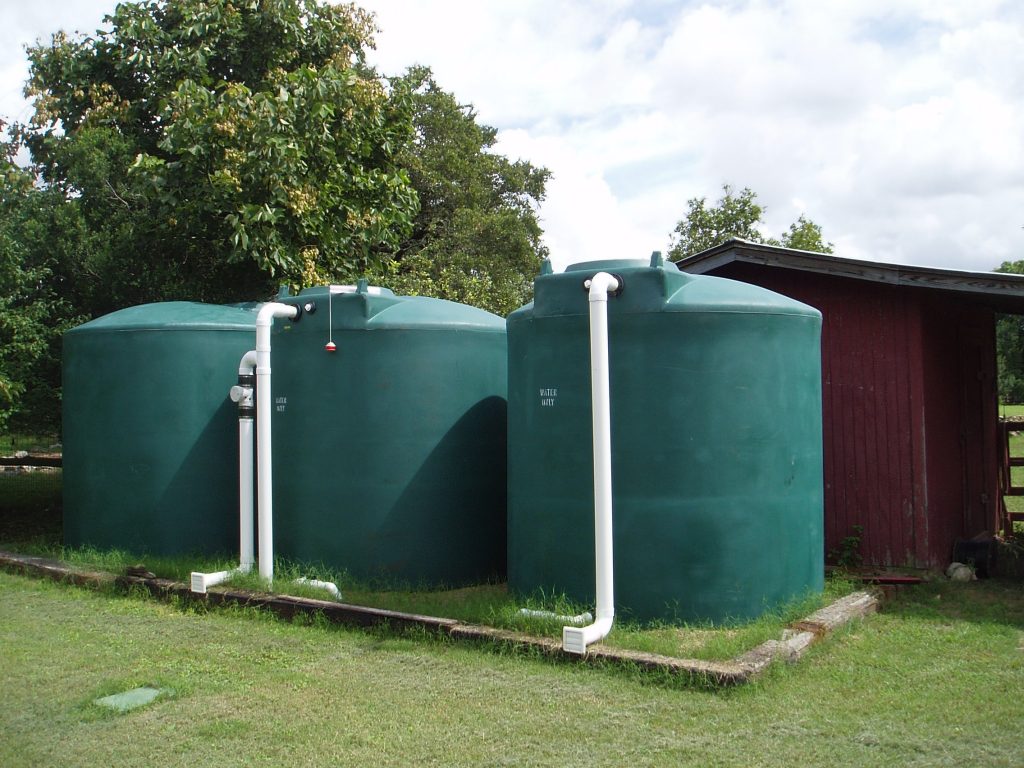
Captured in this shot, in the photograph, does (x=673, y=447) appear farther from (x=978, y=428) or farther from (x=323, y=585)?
(x=978, y=428)

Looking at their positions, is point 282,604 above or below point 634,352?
below

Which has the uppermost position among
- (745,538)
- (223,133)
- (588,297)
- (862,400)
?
(223,133)

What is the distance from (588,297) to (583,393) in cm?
65

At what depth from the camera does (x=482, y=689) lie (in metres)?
5.56

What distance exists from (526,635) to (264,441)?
3010 mm

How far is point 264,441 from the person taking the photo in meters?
8.10

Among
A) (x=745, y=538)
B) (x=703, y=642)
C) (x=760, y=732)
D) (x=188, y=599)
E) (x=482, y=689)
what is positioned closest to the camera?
(x=760, y=732)

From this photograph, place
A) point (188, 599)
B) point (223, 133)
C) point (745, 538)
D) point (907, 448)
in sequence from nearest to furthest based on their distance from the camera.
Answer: point (745, 538), point (188, 599), point (907, 448), point (223, 133)

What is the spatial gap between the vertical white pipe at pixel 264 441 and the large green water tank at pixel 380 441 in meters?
0.25

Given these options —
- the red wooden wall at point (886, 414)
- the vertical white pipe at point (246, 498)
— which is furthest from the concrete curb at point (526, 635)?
the red wooden wall at point (886, 414)

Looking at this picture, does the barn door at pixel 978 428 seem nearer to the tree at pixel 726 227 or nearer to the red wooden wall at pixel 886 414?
the red wooden wall at pixel 886 414

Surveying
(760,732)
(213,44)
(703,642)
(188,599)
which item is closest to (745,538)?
(703,642)

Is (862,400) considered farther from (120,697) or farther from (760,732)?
(120,697)

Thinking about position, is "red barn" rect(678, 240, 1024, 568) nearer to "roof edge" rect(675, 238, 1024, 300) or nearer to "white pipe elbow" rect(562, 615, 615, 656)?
"roof edge" rect(675, 238, 1024, 300)
